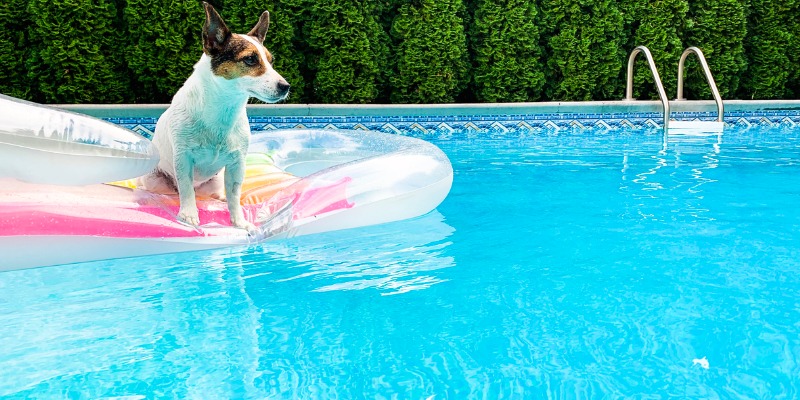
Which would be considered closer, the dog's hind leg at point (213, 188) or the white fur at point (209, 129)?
the white fur at point (209, 129)

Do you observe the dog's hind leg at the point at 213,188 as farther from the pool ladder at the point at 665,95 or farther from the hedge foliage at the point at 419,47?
the pool ladder at the point at 665,95

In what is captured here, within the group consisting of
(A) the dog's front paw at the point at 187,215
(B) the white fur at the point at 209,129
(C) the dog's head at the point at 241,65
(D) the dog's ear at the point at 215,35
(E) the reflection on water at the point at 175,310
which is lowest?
(E) the reflection on water at the point at 175,310

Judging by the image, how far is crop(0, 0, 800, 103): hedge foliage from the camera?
8453mm

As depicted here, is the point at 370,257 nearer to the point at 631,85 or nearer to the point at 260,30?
the point at 260,30

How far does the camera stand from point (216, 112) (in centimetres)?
333

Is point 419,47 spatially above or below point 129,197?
above

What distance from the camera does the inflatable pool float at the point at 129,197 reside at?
2885 millimetres

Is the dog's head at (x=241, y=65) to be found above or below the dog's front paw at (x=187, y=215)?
above

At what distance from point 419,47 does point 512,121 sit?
1.50 metres

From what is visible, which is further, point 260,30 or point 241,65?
point 260,30

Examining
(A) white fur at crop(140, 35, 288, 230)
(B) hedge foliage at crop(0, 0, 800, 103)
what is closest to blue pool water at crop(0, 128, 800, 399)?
(A) white fur at crop(140, 35, 288, 230)

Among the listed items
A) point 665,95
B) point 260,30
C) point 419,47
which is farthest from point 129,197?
point 665,95

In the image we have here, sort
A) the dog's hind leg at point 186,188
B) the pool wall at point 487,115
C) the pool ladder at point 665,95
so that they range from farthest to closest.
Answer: the pool ladder at point 665,95, the pool wall at point 487,115, the dog's hind leg at point 186,188

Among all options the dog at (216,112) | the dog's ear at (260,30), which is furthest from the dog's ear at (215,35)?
the dog's ear at (260,30)
